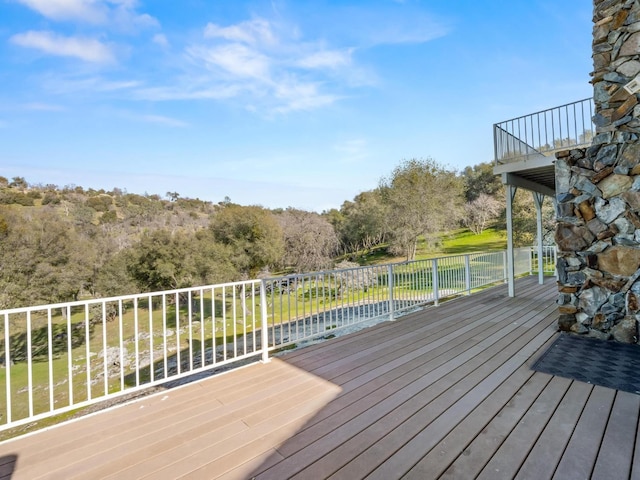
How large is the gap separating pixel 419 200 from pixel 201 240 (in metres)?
12.4

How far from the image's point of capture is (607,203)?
3650mm

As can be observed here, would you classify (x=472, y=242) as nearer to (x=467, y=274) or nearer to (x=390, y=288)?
(x=467, y=274)

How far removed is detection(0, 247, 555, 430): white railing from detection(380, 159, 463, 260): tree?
297 inches

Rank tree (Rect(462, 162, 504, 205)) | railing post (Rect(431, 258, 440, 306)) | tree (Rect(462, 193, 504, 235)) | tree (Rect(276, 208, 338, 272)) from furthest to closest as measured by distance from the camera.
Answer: tree (Rect(462, 162, 504, 205)) < tree (Rect(462, 193, 504, 235)) < tree (Rect(276, 208, 338, 272)) < railing post (Rect(431, 258, 440, 306))

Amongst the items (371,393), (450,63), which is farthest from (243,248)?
(371,393)

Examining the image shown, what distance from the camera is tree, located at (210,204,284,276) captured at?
A: 687 inches

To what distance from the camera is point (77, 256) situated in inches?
594

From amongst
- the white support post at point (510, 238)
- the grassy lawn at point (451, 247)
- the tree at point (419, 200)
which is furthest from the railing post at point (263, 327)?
the grassy lawn at point (451, 247)

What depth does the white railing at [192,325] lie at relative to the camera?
2.38 meters

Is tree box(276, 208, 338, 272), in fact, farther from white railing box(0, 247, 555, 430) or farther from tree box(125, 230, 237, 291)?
white railing box(0, 247, 555, 430)

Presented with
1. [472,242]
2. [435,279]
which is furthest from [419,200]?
[435,279]

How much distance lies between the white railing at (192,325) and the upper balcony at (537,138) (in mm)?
2066

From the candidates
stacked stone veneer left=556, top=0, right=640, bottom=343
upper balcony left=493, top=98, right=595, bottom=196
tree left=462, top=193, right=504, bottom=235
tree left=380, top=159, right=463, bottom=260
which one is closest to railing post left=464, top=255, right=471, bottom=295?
upper balcony left=493, top=98, right=595, bottom=196

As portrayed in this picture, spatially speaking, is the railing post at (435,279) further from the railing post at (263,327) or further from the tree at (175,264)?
the tree at (175,264)
